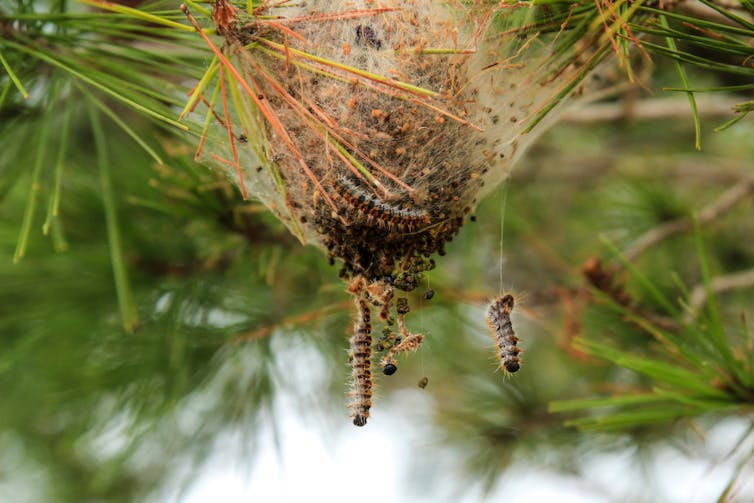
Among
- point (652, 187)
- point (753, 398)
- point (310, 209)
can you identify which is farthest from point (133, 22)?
point (652, 187)

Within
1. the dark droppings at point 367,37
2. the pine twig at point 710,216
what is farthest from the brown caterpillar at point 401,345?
the pine twig at point 710,216

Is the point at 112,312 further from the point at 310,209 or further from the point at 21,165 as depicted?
the point at 310,209

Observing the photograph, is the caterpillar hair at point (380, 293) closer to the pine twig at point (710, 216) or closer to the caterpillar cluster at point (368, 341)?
the caterpillar cluster at point (368, 341)

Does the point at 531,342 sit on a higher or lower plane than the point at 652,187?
lower

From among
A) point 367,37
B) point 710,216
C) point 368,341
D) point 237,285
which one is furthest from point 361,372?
point 710,216

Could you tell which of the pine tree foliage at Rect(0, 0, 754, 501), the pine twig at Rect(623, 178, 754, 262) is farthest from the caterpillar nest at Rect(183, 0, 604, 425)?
the pine twig at Rect(623, 178, 754, 262)

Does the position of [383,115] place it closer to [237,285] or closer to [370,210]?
[370,210]

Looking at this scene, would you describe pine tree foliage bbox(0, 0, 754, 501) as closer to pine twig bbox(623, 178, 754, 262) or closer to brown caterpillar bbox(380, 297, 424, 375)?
pine twig bbox(623, 178, 754, 262)
